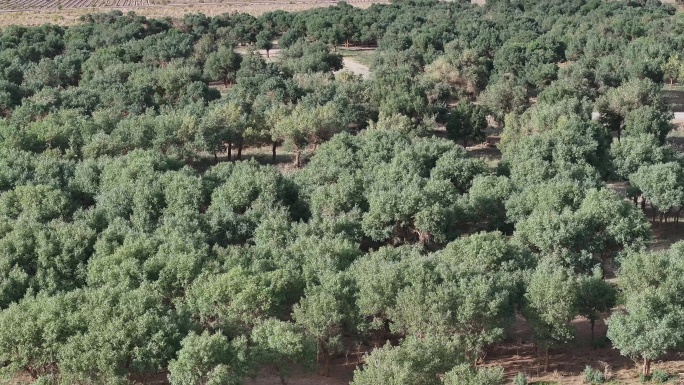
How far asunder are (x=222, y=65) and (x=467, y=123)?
41.5 m

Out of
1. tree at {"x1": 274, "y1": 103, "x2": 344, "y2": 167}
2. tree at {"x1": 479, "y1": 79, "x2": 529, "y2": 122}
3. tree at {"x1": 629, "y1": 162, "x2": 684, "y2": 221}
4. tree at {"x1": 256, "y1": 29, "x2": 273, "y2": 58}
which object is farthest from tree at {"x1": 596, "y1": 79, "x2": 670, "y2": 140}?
tree at {"x1": 256, "y1": 29, "x2": 273, "y2": 58}

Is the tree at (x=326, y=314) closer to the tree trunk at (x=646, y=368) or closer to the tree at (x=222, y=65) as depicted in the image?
the tree trunk at (x=646, y=368)

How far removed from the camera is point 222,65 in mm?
100438

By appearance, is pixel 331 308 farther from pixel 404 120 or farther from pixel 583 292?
pixel 404 120

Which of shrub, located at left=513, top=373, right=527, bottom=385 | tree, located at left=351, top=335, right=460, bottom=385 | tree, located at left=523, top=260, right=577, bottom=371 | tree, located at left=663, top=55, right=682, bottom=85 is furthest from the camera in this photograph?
tree, located at left=663, top=55, right=682, bottom=85

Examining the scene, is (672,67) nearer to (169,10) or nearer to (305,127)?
(305,127)

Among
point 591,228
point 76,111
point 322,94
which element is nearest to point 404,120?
point 322,94

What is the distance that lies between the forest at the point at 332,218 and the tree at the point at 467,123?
218 millimetres

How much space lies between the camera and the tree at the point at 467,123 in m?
72.5

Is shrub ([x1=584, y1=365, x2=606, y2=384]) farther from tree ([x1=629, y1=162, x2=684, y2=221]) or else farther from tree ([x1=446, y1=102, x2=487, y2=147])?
tree ([x1=446, y1=102, x2=487, y2=147])

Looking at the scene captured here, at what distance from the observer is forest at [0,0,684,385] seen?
34.3 m

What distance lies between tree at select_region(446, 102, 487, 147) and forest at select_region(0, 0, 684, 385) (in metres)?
0.22

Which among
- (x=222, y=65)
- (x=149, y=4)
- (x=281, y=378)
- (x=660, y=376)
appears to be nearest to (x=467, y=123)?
(x=660, y=376)

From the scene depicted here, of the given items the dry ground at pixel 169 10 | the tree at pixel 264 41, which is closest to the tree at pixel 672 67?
the tree at pixel 264 41
